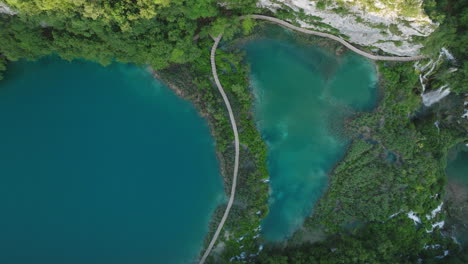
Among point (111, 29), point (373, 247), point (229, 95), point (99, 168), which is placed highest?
point (229, 95)

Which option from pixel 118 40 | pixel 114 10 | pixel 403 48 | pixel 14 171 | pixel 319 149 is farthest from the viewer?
pixel 319 149

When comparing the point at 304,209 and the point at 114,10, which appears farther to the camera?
the point at 304,209

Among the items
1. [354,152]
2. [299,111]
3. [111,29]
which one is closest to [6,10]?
[111,29]

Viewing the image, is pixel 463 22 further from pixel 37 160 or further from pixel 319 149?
pixel 37 160

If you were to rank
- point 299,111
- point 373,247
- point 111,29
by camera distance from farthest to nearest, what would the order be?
point 299,111 → point 373,247 → point 111,29

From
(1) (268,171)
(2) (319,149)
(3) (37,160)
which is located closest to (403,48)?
(2) (319,149)

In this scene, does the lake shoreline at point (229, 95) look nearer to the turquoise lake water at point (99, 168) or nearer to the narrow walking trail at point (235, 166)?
the narrow walking trail at point (235, 166)

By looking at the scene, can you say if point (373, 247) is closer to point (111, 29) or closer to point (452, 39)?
point (452, 39)
